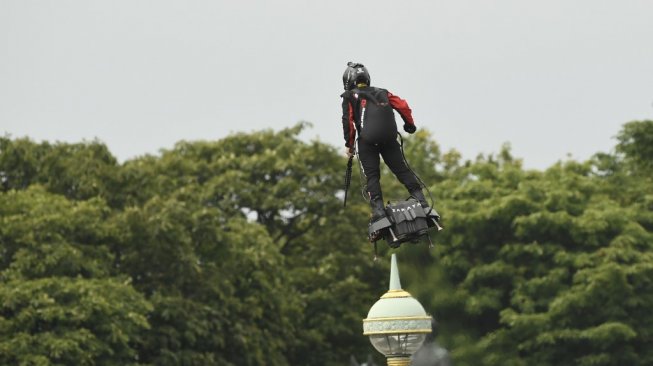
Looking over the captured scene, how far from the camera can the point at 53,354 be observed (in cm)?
5803

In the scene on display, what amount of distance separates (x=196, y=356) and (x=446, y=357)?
43.0 ft

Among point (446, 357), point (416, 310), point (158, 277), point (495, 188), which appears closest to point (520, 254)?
point (495, 188)

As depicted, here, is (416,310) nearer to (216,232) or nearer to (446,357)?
(446,357)

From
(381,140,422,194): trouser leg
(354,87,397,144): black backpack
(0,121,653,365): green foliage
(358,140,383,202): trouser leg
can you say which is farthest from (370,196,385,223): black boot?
(0,121,653,365): green foliage

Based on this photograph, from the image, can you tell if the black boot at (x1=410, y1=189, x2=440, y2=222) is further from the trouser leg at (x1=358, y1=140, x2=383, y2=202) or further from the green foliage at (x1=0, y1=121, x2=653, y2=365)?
the green foliage at (x1=0, y1=121, x2=653, y2=365)

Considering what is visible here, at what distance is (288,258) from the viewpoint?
80.5 m

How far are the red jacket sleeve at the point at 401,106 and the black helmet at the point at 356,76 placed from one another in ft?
1.31

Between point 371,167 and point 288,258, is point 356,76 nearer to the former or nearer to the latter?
point 371,167

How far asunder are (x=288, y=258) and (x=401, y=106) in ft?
192

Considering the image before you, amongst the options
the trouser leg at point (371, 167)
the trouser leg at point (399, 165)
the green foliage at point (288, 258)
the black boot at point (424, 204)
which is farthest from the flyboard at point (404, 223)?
the green foliage at point (288, 258)

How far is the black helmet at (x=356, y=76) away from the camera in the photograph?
73.3 feet

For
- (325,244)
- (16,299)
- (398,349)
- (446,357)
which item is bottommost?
(398,349)

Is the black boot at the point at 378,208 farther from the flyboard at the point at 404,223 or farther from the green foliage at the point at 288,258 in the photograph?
the green foliage at the point at 288,258

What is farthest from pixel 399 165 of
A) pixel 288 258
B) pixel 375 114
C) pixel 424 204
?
pixel 288 258
